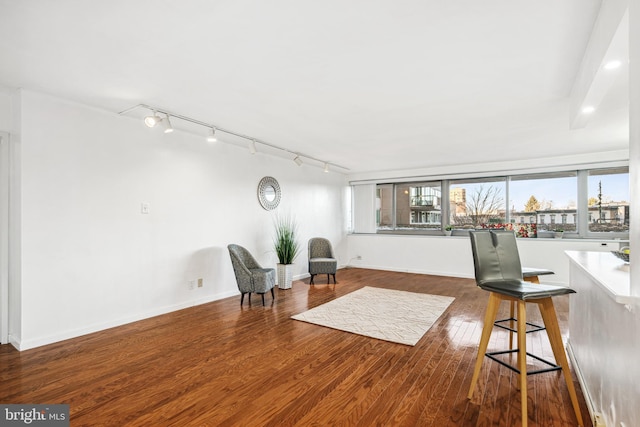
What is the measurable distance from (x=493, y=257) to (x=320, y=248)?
4.42 m

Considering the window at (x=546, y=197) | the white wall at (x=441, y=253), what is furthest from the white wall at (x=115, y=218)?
the window at (x=546, y=197)

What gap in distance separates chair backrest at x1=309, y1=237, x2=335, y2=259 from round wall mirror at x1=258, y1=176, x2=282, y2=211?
111cm

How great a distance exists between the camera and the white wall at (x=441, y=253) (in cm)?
566

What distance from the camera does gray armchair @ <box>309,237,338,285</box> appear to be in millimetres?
5969

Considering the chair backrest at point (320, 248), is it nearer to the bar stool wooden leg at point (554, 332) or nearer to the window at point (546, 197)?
the window at point (546, 197)

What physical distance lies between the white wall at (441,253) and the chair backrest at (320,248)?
1625 millimetres

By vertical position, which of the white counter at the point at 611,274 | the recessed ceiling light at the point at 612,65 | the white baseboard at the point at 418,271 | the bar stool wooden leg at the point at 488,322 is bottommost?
the white baseboard at the point at 418,271

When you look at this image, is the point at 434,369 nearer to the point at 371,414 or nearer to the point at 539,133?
the point at 371,414

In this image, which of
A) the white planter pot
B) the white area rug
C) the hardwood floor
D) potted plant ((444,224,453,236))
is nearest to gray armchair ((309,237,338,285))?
the white planter pot

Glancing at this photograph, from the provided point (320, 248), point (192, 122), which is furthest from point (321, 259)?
point (192, 122)

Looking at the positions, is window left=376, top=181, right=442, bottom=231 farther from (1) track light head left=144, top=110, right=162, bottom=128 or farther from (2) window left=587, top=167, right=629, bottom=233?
(1) track light head left=144, top=110, right=162, bottom=128

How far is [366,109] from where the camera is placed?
11.4 ft

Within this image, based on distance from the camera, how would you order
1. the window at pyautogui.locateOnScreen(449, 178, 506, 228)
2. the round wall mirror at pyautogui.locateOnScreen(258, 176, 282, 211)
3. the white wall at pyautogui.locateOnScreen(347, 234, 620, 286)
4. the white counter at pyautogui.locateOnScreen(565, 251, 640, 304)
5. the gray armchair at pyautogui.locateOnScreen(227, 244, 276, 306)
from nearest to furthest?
1. the white counter at pyautogui.locateOnScreen(565, 251, 640, 304)
2. the gray armchair at pyautogui.locateOnScreen(227, 244, 276, 306)
3. the round wall mirror at pyautogui.locateOnScreen(258, 176, 282, 211)
4. the white wall at pyautogui.locateOnScreen(347, 234, 620, 286)
5. the window at pyautogui.locateOnScreen(449, 178, 506, 228)

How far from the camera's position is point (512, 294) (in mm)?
1853
